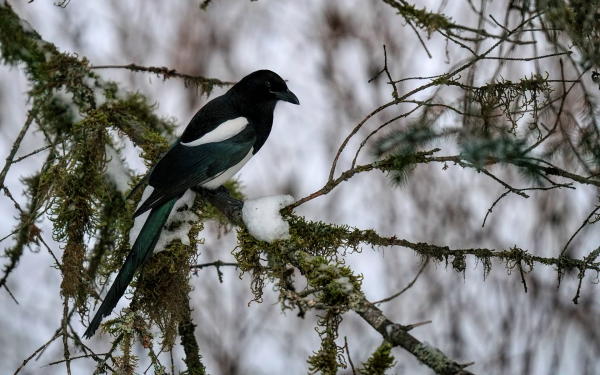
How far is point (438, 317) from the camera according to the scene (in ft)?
13.6

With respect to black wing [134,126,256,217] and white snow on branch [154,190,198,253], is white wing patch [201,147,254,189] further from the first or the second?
white snow on branch [154,190,198,253]

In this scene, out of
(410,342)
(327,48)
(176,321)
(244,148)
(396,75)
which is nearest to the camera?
(410,342)

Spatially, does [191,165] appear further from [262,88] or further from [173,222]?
[262,88]

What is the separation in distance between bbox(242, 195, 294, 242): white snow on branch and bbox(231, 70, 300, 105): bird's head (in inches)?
41.7

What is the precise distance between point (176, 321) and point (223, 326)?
2.07m

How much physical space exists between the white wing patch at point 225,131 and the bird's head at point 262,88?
0.46ft

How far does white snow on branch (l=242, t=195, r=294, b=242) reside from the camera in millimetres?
1929

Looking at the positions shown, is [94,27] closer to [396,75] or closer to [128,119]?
[396,75]

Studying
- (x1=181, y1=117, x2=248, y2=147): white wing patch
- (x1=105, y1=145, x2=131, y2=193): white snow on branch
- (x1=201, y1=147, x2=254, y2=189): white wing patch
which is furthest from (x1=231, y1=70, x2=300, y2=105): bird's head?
(x1=105, y1=145, x2=131, y2=193): white snow on branch

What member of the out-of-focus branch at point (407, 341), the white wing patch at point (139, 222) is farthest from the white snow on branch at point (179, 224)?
the out-of-focus branch at point (407, 341)

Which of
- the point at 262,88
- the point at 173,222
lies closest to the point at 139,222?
the point at 173,222

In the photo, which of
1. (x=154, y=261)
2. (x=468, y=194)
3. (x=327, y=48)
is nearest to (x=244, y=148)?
(x=154, y=261)

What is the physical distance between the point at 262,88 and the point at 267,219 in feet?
3.86

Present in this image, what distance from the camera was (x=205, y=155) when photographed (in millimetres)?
2688
